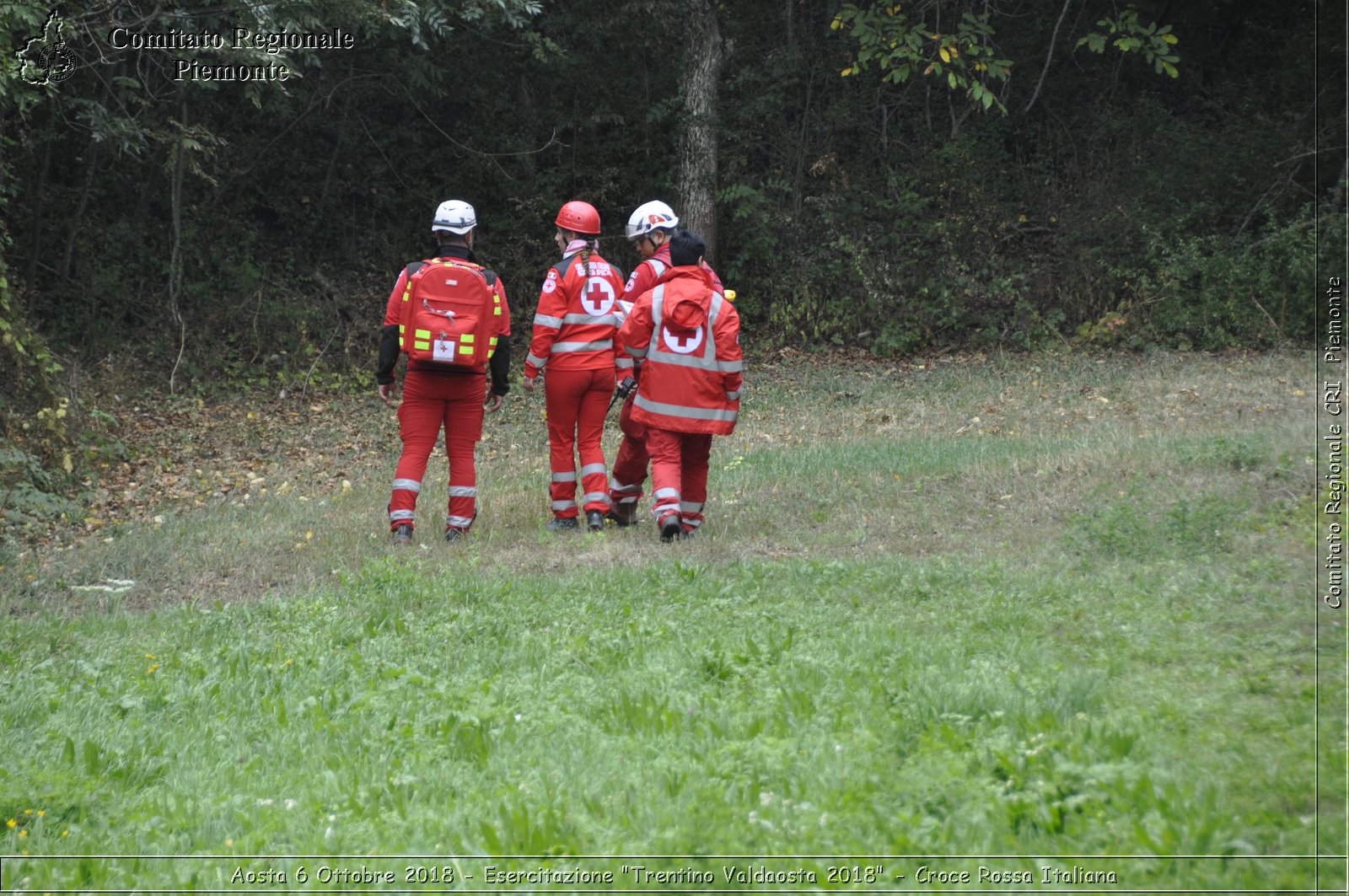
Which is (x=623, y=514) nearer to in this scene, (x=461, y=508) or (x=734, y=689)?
(x=461, y=508)

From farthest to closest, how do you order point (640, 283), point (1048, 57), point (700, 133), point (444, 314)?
point (700, 133), point (1048, 57), point (640, 283), point (444, 314)

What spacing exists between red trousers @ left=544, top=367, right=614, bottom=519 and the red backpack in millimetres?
672

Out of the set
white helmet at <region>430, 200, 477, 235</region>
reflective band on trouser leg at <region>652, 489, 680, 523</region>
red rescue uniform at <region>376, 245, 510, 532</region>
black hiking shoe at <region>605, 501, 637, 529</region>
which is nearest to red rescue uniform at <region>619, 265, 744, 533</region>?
reflective band on trouser leg at <region>652, 489, 680, 523</region>

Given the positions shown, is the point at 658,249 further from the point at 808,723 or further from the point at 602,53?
the point at 602,53

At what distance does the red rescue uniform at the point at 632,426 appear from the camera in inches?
362

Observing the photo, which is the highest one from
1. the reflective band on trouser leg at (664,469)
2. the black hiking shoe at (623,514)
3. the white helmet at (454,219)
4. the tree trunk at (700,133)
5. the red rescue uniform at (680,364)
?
the tree trunk at (700,133)

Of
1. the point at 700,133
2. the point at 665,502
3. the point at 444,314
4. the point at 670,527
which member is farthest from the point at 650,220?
the point at 700,133

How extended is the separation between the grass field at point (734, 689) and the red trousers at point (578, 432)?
1.62 feet

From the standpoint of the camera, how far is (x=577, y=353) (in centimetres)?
956

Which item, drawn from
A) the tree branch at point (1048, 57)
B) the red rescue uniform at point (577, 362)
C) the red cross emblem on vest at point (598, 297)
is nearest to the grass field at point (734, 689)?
the red rescue uniform at point (577, 362)

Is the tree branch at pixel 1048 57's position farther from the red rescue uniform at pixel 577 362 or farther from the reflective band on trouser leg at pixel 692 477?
the reflective band on trouser leg at pixel 692 477

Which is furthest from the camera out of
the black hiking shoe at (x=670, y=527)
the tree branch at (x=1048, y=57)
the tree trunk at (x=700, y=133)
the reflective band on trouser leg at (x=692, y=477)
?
the tree trunk at (x=700, y=133)

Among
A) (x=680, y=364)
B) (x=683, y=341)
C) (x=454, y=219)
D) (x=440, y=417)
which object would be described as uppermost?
(x=454, y=219)

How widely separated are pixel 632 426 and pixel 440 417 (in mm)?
1472
